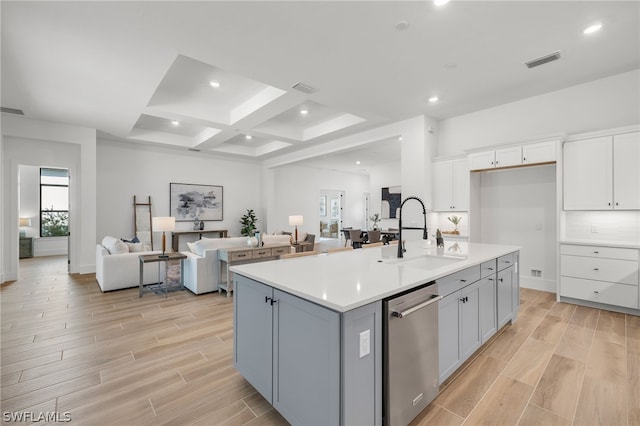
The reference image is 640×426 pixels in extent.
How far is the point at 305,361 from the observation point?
1.53 metres

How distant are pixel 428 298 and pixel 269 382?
1.14 meters

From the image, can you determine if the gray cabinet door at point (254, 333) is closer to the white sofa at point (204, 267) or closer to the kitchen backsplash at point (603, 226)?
the white sofa at point (204, 267)

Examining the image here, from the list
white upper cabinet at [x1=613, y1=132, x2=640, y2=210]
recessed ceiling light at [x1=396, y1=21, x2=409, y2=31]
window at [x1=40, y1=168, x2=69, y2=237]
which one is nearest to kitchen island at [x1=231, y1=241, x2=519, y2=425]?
recessed ceiling light at [x1=396, y1=21, x2=409, y2=31]

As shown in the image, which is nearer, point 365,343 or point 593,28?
point 365,343

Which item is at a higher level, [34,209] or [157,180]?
[157,180]

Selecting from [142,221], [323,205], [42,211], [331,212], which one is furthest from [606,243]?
[42,211]

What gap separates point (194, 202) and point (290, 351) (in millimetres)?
7482

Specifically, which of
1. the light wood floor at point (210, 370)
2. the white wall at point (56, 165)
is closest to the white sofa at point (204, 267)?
the light wood floor at point (210, 370)

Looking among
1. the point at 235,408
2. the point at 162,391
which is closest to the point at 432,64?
the point at 235,408

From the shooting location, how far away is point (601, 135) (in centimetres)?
373

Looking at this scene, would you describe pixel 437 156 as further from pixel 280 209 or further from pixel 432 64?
pixel 280 209

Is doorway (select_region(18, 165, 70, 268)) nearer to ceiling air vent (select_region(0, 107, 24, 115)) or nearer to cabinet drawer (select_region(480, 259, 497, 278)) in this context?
ceiling air vent (select_region(0, 107, 24, 115))

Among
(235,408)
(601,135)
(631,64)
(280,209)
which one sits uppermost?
(631,64)

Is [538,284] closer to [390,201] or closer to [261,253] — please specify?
[261,253]
